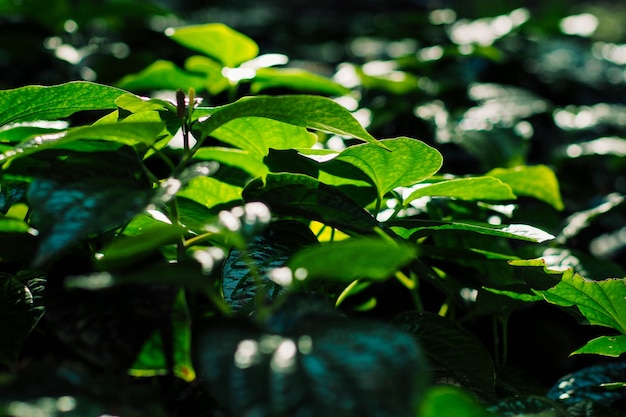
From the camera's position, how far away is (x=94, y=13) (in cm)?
147

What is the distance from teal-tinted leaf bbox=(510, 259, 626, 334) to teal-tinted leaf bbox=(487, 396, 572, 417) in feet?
0.44

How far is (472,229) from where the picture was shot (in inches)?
23.8

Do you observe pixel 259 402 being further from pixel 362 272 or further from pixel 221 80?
pixel 221 80

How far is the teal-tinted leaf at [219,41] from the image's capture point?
114 cm

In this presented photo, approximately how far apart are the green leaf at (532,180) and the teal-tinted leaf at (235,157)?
0.31 m

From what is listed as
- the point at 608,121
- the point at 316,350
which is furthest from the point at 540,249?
the point at 608,121

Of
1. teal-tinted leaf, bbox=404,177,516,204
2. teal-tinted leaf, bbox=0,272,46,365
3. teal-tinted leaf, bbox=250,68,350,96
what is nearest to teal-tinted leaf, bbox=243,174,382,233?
teal-tinted leaf, bbox=404,177,516,204

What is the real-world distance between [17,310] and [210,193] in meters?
0.23

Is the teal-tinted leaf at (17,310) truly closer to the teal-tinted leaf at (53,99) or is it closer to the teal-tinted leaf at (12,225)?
the teal-tinted leaf at (12,225)

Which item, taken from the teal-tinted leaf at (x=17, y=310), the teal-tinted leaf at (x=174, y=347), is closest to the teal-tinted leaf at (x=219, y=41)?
the teal-tinted leaf at (x=17, y=310)

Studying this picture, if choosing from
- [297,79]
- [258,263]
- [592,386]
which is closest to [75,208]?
[258,263]

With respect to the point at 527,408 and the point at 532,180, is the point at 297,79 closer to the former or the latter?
the point at 532,180

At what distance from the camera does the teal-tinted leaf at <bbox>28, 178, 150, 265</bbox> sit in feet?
1.46

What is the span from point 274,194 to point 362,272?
180mm
